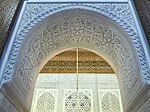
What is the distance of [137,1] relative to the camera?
74.2 inches

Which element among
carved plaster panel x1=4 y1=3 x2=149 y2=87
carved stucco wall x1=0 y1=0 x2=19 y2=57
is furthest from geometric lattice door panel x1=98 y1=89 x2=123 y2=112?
carved stucco wall x1=0 y1=0 x2=19 y2=57

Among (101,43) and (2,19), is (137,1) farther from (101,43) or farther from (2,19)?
(2,19)

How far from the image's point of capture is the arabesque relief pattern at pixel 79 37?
1.72 meters

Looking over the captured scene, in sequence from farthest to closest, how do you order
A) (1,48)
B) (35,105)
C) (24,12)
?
1. (35,105)
2. (24,12)
3. (1,48)

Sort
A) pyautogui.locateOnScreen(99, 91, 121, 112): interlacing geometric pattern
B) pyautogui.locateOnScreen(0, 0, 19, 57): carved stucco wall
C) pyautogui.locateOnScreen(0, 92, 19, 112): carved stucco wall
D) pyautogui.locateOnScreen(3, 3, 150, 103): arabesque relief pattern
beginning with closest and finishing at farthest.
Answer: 1. pyautogui.locateOnScreen(0, 92, 19, 112): carved stucco wall
2. pyautogui.locateOnScreen(0, 0, 19, 57): carved stucco wall
3. pyautogui.locateOnScreen(3, 3, 150, 103): arabesque relief pattern
4. pyautogui.locateOnScreen(99, 91, 121, 112): interlacing geometric pattern

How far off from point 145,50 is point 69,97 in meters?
2.54

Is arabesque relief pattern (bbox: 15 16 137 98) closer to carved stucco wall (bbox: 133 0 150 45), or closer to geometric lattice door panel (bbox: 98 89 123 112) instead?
carved stucco wall (bbox: 133 0 150 45)

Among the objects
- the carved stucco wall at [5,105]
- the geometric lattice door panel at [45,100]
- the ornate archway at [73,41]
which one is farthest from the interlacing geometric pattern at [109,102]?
the carved stucco wall at [5,105]

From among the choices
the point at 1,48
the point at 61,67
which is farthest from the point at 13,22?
the point at 61,67

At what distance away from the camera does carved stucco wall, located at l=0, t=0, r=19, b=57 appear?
1.53m

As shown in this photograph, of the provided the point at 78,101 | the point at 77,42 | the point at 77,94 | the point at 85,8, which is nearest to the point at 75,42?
the point at 77,42

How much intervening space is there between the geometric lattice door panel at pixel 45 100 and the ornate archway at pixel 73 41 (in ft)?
5.96

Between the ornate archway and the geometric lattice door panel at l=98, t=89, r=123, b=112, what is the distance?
1814 mm

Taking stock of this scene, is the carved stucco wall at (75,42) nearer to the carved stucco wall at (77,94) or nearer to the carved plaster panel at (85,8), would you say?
the carved plaster panel at (85,8)
